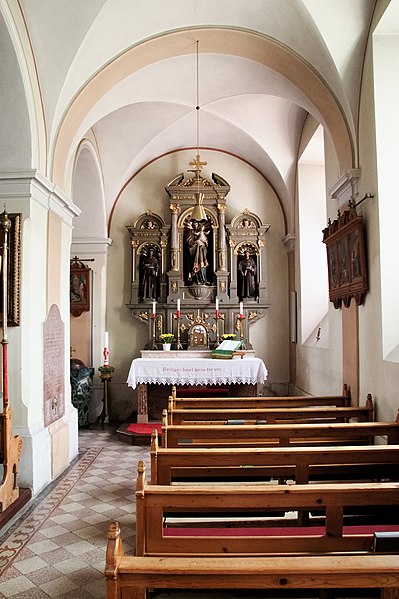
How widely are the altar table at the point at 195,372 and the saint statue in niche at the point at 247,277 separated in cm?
194

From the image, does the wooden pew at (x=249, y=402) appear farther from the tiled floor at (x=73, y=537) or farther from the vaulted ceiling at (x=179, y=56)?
the vaulted ceiling at (x=179, y=56)

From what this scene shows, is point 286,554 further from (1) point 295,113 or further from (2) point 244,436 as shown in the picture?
(1) point 295,113

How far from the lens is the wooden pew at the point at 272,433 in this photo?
3.89 m

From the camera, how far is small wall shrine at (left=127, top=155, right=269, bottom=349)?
370 inches

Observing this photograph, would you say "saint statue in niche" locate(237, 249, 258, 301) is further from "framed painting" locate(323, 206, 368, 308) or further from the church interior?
"framed painting" locate(323, 206, 368, 308)

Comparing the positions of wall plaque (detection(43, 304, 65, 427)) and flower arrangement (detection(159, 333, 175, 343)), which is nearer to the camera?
wall plaque (detection(43, 304, 65, 427))

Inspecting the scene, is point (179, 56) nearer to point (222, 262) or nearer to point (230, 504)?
point (222, 262)

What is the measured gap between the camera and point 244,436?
3.91 meters

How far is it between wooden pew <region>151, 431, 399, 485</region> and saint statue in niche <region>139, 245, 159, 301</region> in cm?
622

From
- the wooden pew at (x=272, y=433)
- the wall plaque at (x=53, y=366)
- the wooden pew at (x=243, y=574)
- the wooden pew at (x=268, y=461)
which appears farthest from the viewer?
the wall plaque at (x=53, y=366)

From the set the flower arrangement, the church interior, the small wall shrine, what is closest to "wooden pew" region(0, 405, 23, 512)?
the church interior

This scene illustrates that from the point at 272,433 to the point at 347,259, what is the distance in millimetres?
2462

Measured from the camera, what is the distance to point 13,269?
16.5ft

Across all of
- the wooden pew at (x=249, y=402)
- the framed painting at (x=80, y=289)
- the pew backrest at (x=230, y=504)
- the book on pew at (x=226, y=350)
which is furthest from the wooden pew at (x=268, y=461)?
the framed painting at (x=80, y=289)
